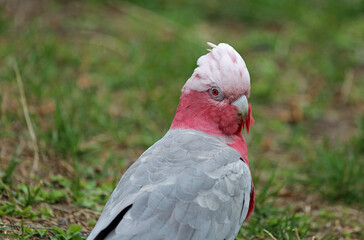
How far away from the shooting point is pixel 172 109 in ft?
16.6

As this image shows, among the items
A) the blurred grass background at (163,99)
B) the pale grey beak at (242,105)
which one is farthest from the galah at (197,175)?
the blurred grass background at (163,99)

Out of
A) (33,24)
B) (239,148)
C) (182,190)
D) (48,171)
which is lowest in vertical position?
(48,171)

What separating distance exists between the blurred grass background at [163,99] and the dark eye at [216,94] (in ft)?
3.20

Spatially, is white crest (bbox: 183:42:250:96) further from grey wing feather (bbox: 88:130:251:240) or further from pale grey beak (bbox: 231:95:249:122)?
grey wing feather (bbox: 88:130:251:240)

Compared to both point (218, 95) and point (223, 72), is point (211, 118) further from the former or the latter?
point (223, 72)

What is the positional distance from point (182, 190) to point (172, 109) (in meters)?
2.47

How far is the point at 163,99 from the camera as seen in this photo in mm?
5156

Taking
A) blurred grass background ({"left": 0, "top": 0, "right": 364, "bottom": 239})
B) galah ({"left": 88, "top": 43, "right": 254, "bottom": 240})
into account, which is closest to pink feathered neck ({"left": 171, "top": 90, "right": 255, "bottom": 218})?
galah ({"left": 88, "top": 43, "right": 254, "bottom": 240})

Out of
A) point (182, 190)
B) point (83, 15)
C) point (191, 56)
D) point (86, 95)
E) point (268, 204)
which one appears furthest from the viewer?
point (83, 15)

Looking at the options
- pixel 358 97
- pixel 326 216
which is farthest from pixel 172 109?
pixel 358 97

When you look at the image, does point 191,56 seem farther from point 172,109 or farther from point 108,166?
point 108,166

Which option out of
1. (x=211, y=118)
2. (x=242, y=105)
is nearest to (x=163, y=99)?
(x=211, y=118)

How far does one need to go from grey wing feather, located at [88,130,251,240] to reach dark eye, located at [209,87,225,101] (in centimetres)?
30

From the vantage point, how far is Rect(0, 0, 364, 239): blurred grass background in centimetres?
373
